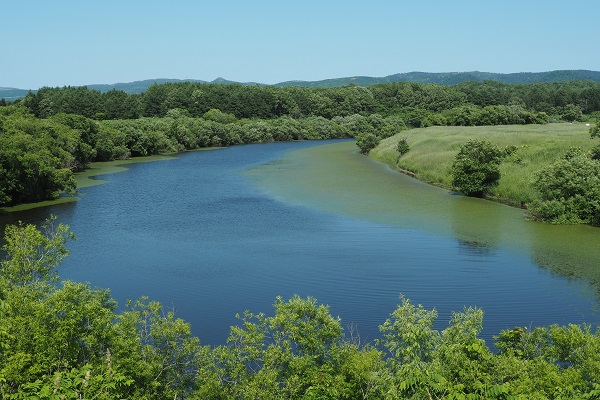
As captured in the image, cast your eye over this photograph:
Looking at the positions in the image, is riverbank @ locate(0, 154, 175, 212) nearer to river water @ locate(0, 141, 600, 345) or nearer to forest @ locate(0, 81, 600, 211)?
forest @ locate(0, 81, 600, 211)

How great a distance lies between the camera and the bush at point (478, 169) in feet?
Answer: 137

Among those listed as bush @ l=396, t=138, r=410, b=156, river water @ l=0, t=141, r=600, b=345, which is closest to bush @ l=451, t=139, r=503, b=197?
river water @ l=0, t=141, r=600, b=345

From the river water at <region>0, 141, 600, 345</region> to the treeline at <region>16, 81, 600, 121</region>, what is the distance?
2490 inches

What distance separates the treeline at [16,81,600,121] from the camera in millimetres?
104562

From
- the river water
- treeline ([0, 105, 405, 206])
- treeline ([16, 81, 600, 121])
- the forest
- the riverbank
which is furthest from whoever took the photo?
treeline ([16, 81, 600, 121])

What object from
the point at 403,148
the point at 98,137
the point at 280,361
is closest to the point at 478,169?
the point at 403,148

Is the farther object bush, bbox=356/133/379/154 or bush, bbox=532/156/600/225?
bush, bbox=356/133/379/154

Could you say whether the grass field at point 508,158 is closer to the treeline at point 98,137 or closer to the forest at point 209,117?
the forest at point 209,117

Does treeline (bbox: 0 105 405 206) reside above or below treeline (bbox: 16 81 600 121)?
below

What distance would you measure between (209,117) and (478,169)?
70.9 metres

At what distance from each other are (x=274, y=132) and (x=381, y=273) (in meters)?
80.7

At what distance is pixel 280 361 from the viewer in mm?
11547

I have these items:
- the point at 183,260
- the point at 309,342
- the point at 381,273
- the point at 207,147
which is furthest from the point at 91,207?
the point at 207,147

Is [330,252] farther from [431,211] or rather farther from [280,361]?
[280,361]
